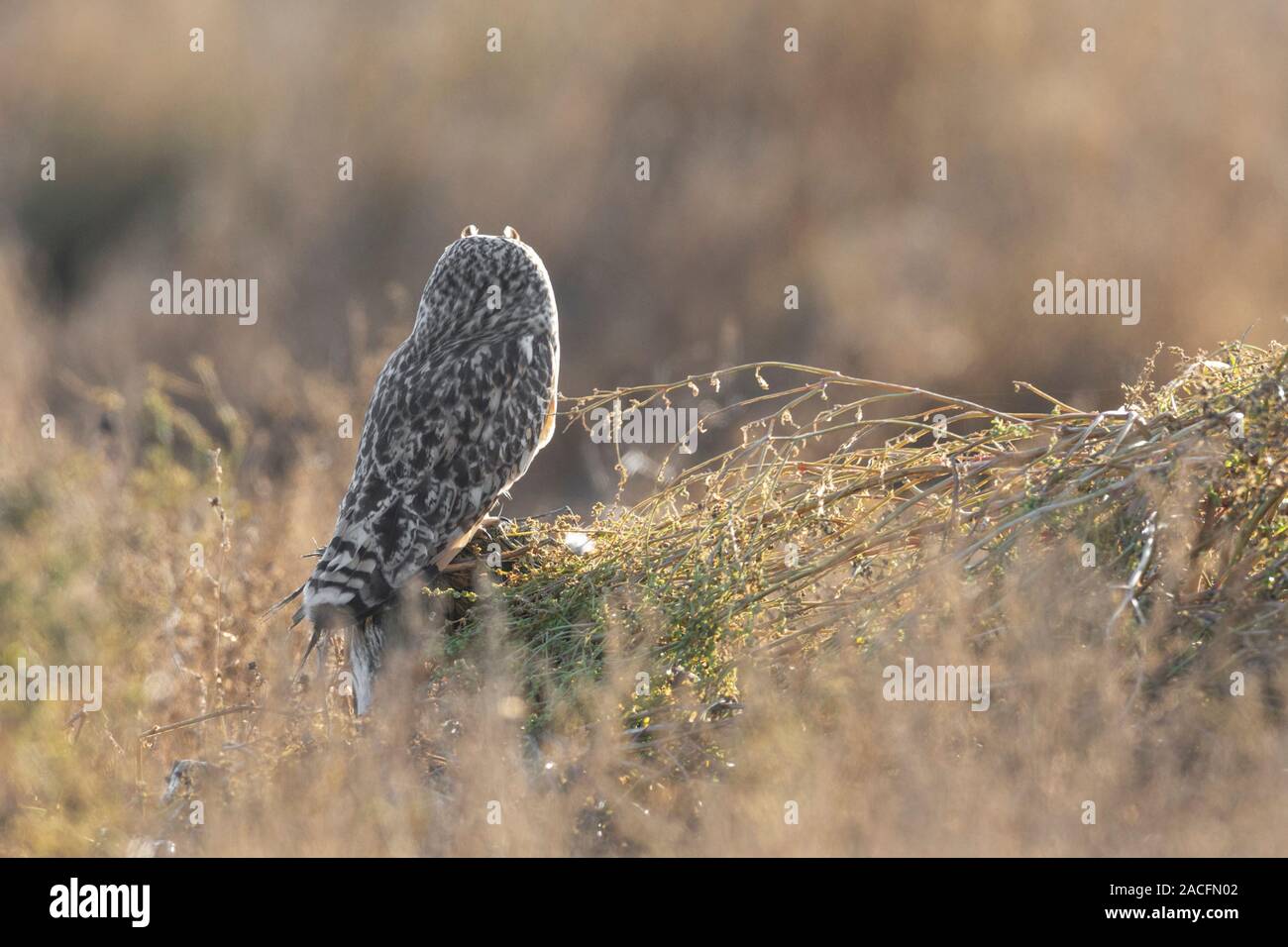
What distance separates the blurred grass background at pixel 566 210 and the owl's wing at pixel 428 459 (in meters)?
1.12

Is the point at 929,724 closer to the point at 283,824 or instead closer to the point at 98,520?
the point at 283,824

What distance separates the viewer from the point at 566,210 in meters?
13.0

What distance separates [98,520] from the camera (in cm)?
689

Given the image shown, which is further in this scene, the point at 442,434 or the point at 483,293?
the point at 483,293

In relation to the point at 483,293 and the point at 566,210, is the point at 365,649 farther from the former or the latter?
the point at 566,210

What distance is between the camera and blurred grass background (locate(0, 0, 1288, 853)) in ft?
27.3
